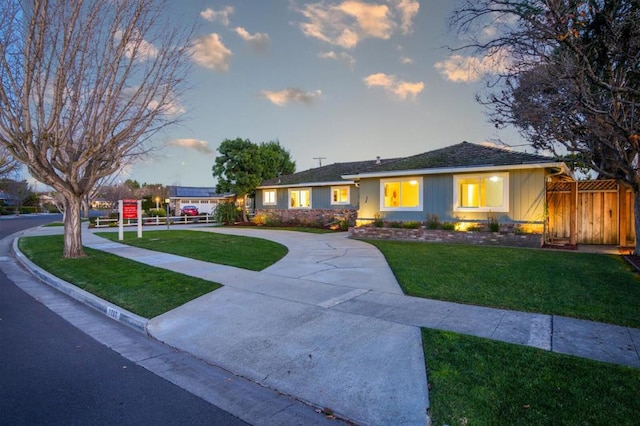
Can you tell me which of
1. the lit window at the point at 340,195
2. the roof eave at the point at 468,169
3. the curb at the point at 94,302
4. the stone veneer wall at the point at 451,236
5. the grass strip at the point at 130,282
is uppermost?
the roof eave at the point at 468,169

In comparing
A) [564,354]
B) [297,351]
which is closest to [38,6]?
[297,351]

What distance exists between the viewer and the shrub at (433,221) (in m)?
15.9

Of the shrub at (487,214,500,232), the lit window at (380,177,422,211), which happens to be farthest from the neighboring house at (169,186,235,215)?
the shrub at (487,214,500,232)

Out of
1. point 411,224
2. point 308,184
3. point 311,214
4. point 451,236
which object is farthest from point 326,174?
point 451,236

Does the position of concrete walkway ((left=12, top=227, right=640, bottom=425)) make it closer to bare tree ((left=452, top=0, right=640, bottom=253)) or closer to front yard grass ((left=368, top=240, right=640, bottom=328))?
front yard grass ((left=368, top=240, right=640, bottom=328))

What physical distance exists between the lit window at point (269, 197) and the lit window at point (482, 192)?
609 inches

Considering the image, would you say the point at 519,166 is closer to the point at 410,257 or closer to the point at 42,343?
the point at 410,257

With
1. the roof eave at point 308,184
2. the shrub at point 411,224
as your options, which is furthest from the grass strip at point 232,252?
the roof eave at point 308,184

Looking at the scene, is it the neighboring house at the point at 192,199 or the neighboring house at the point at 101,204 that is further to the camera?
the neighboring house at the point at 101,204

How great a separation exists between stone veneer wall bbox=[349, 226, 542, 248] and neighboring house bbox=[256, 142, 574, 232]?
687 mm

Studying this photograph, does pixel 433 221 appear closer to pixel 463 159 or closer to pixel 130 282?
pixel 463 159

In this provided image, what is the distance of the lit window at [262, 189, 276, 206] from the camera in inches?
1112

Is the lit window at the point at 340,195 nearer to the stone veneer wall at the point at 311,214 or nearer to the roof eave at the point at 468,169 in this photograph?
the stone veneer wall at the point at 311,214

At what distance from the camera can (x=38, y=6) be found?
30.0ft
